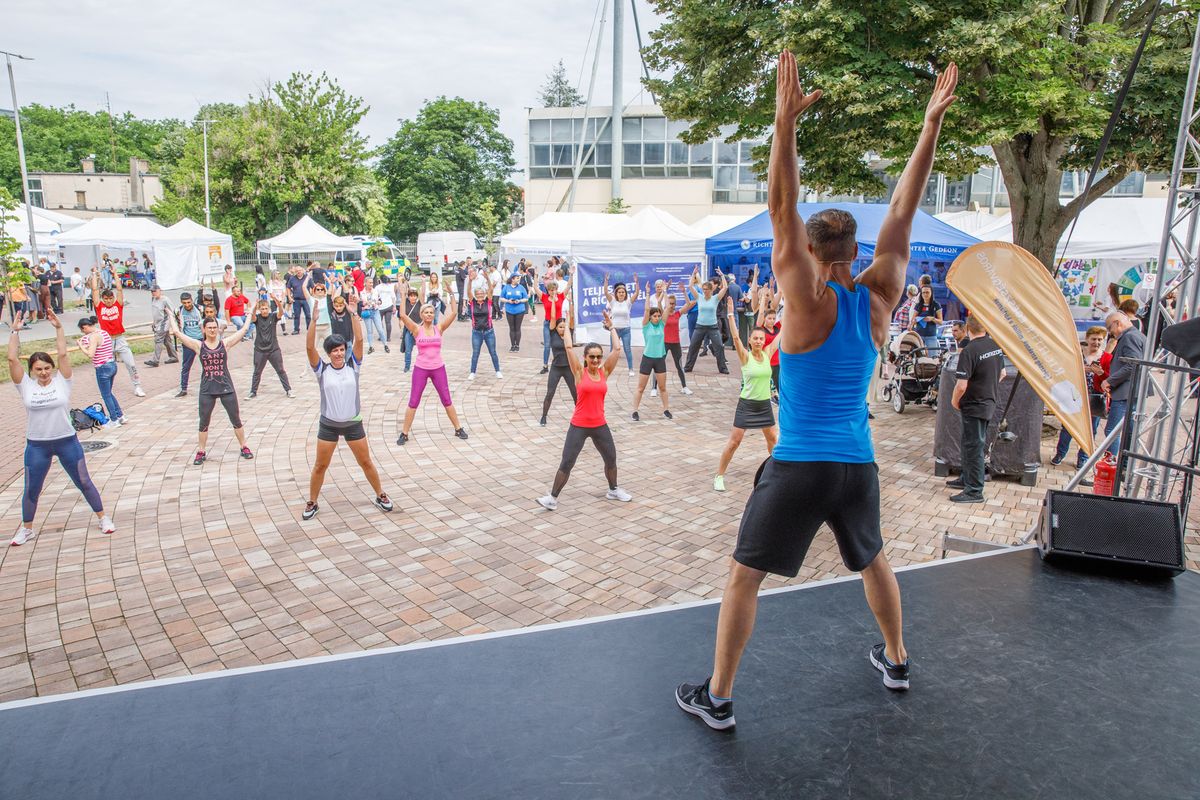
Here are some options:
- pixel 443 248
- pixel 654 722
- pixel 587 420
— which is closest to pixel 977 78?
pixel 587 420

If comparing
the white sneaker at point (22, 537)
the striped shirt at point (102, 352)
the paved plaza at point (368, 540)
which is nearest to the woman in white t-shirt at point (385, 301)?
the paved plaza at point (368, 540)

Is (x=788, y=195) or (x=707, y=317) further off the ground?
(x=788, y=195)

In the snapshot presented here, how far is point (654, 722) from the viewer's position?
245 cm

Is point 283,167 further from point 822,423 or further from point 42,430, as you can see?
point 822,423

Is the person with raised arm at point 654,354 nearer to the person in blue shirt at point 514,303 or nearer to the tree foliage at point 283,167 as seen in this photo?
the person in blue shirt at point 514,303

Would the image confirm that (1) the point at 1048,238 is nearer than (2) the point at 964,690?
No

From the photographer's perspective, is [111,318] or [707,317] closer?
[111,318]

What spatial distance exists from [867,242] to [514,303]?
708 cm

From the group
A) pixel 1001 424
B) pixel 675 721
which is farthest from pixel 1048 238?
pixel 675 721

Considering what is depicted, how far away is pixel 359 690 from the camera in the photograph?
2.62 metres

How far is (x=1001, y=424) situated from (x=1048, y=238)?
13.4ft

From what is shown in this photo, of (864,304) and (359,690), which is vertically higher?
(864,304)

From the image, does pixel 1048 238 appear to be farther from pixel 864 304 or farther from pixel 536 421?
pixel 864 304

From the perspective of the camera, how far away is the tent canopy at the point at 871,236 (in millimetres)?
11703
